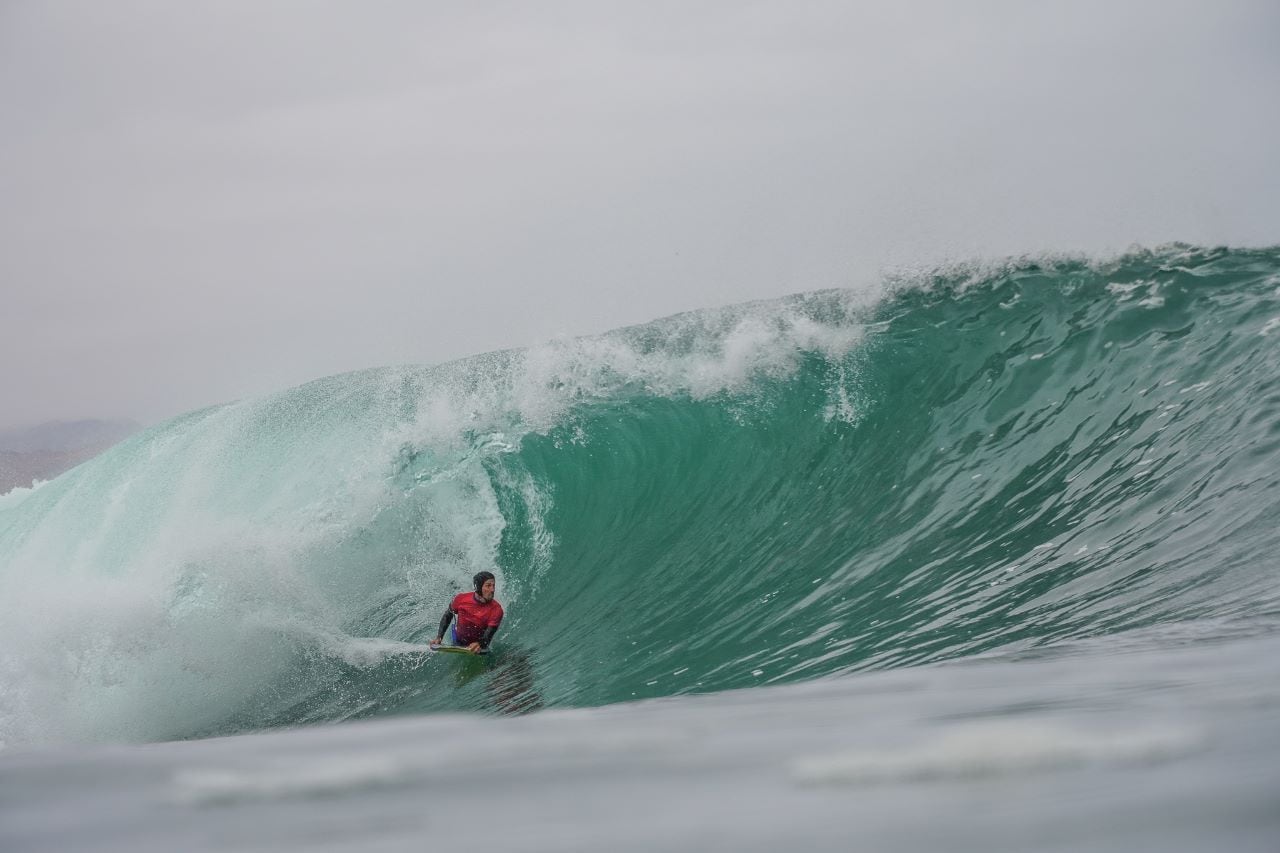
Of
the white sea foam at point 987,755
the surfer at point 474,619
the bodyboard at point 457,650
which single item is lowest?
the bodyboard at point 457,650

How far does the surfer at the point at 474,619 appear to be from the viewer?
6.03m

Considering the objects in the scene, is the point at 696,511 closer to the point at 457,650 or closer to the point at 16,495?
the point at 457,650

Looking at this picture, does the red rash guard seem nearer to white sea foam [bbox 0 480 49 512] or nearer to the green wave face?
the green wave face

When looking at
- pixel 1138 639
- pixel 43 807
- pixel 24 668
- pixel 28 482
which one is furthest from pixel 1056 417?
pixel 28 482

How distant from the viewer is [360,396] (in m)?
10.4

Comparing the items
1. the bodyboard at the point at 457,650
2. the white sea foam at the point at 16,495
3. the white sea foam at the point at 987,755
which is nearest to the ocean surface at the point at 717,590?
the white sea foam at the point at 987,755

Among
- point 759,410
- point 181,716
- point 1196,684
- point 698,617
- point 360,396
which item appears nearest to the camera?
point 1196,684

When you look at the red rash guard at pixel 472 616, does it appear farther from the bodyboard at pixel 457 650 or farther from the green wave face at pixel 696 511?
the green wave face at pixel 696 511

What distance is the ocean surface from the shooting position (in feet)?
2.25

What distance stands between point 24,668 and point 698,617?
498 centimetres

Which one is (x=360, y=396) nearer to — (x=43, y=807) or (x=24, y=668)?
(x=24, y=668)

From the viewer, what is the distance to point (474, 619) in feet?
19.9

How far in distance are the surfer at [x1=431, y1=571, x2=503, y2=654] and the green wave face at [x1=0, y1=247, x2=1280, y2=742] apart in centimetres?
17

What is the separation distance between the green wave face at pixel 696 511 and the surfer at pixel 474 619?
0.17 meters
